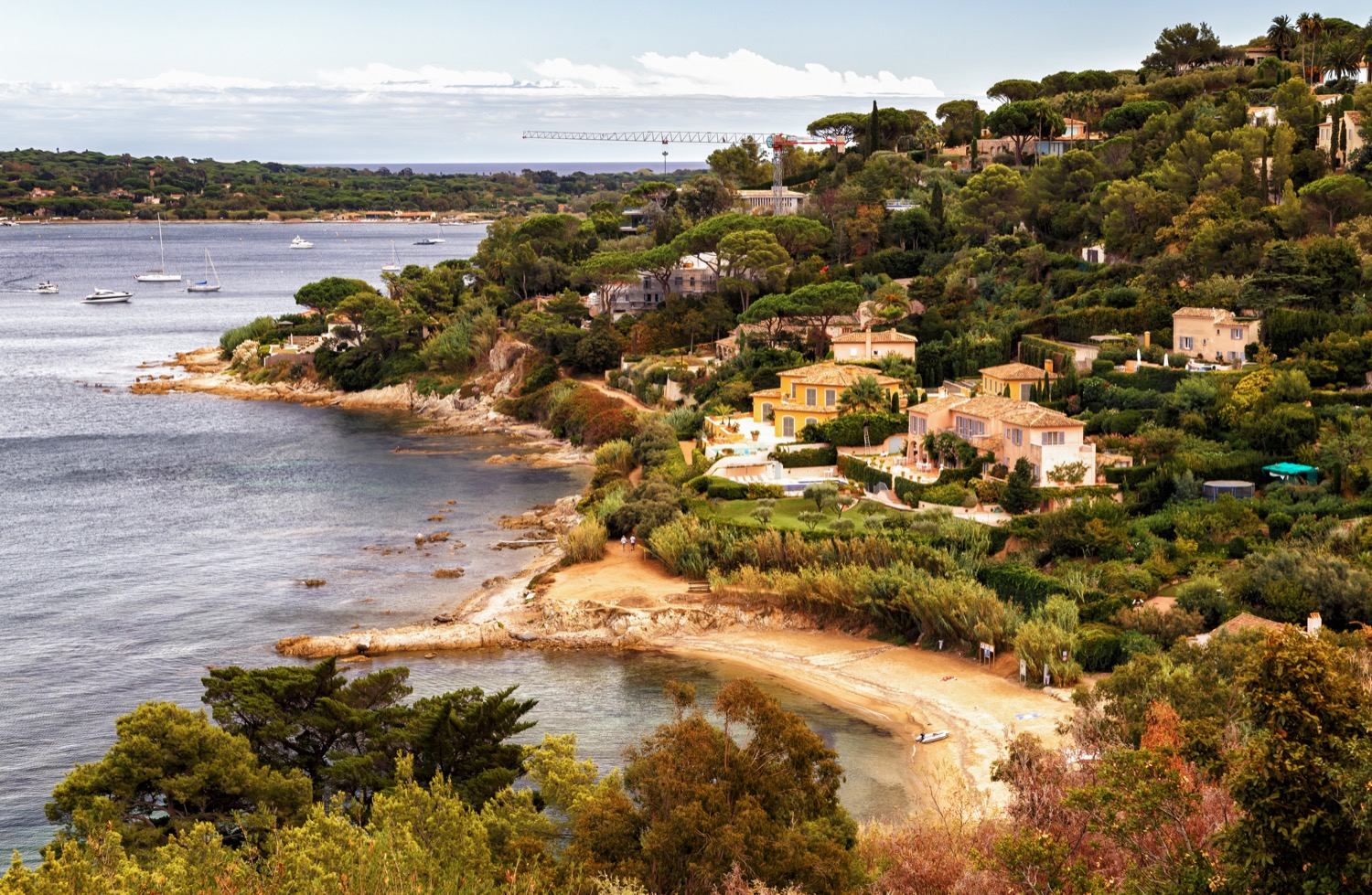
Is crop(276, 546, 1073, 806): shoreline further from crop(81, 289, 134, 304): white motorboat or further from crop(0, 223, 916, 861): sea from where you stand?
crop(81, 289, 134, 304): white motorboat

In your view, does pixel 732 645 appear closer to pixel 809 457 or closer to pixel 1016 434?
pixel 1016 434

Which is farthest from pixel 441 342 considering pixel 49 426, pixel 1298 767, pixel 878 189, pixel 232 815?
pixel 1298 767

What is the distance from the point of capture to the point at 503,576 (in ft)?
127

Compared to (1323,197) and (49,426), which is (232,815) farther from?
(49,426)

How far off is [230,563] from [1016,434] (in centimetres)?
2376

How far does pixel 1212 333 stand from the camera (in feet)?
146

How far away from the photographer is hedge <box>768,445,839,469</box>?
42719 mm

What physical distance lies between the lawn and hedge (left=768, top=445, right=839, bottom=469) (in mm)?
2688

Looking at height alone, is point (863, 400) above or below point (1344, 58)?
below

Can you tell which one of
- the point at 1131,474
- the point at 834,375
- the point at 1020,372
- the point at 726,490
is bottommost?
the point at 726,490

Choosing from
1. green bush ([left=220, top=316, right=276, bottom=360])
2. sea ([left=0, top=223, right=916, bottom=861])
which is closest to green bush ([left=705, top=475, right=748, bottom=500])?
sea ([left=0, top=223, right=916, bottom=861])

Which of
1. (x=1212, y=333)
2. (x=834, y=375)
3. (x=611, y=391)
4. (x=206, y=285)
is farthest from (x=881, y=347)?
(x=206, y=285)

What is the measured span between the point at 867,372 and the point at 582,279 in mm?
33402

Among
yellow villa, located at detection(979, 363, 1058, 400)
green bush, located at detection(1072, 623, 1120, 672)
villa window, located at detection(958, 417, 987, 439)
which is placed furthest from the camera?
yellow villa, located at detection(979, 363, 1058, 400)
